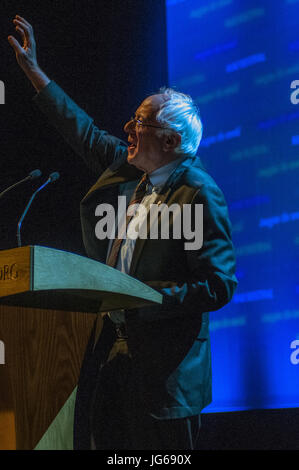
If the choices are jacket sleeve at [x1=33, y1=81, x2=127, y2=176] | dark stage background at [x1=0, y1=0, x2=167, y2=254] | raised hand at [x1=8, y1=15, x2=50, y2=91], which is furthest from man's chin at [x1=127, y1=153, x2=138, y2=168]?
dark stage background at [x1=0, y1=0, x2=167, y2=254]

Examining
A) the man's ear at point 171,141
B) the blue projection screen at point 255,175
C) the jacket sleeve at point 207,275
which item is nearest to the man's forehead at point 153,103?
the man's ear at point 171,141

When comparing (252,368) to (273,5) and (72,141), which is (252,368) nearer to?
(72,141)

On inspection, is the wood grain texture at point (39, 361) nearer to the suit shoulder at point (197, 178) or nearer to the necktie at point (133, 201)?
the necktie at point (133, 201)

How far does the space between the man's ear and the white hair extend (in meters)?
0.01

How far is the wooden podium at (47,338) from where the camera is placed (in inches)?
54.2

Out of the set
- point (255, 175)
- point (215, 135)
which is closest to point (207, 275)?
point (255, 175)

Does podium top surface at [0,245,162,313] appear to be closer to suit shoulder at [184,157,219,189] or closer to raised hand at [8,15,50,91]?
suit shoulder at [184,157,219,189]

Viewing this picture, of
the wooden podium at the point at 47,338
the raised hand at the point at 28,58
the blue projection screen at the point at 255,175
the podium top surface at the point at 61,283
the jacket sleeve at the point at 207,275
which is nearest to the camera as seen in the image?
the podium top surface at the point at 61,283

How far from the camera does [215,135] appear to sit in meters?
2.86

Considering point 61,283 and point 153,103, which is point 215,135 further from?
point 61,283

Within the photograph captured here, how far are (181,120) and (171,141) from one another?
9 centimetres

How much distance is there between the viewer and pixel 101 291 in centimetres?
138

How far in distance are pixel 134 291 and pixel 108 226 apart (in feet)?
2.35

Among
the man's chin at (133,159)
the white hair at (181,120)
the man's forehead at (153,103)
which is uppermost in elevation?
the man's forehead at (153,103)
